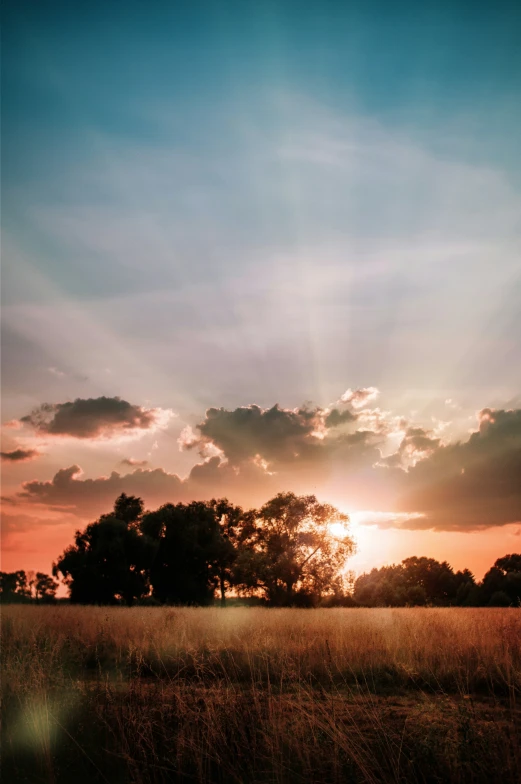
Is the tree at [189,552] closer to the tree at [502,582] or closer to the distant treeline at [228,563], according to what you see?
the distant treeline at [228,563]

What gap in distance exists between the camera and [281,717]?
17.3 ft

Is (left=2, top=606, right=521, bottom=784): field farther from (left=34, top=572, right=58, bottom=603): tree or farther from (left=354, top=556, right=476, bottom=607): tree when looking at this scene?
(left=34, top=572, right=58, bottom=603): tree

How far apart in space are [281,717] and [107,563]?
41.3 m

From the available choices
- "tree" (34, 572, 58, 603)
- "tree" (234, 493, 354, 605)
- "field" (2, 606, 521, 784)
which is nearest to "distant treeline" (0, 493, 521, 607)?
"tree" (234, 493, 354, 605)

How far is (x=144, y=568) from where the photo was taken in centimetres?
4450

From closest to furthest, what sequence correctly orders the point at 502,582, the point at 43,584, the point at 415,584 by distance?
the point at 502,582
the point at 415,584
the point at 43,584

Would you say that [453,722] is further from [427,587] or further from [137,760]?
[427,587]

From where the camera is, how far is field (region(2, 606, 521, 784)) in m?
4.65

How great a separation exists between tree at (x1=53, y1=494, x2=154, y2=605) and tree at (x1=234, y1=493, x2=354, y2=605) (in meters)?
8.87

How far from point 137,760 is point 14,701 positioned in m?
3.00

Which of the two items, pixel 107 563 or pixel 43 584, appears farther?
pixel 43 584

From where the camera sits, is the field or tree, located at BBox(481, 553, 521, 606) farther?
tree, located at BBox(481, 553, 521, 606)

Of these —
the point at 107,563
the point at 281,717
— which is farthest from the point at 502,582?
the point at 281,717

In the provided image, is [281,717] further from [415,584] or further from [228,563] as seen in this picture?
[415,584]
